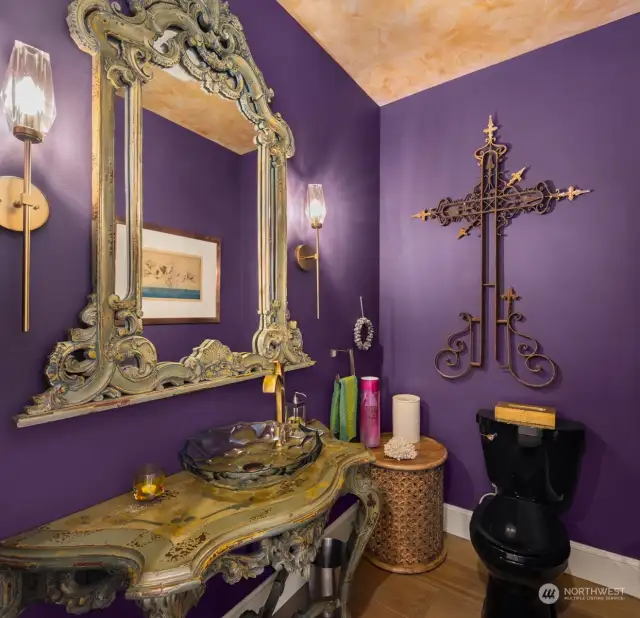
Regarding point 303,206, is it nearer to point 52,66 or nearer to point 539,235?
point 52,66

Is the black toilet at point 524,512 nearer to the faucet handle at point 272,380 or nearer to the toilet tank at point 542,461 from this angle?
the toilet tank at point 542,461

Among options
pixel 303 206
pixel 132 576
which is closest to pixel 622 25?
pixel 303 206

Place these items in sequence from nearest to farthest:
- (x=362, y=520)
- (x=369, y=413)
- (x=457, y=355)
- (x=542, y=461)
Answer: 1. (x=362, y=520)
2. (x=542, y=461)
3. (x=369, y=413)
4. (x=457, y=355)

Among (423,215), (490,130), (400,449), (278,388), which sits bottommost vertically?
(400,449)

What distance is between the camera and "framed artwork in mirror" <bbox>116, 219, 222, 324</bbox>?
113cm

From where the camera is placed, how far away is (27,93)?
2.73 feet

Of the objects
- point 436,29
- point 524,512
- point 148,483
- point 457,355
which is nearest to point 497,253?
point 457,355

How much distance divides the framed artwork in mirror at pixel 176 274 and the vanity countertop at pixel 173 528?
52 cm

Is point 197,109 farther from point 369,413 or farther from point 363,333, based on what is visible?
point 369,413

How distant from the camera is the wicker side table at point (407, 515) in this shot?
1876 mm

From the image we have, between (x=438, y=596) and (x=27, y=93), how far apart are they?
2.38 metres

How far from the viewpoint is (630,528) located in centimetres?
176

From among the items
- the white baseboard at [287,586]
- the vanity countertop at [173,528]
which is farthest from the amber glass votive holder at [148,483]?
the white baseboard at [287,586]

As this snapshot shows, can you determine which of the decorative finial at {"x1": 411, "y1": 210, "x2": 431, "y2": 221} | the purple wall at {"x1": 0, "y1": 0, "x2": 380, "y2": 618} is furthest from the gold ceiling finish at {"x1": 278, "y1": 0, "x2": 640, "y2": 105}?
the decorative finial at {"x1": 411, "y1": 210, "x2": 431, "y2": 221}
